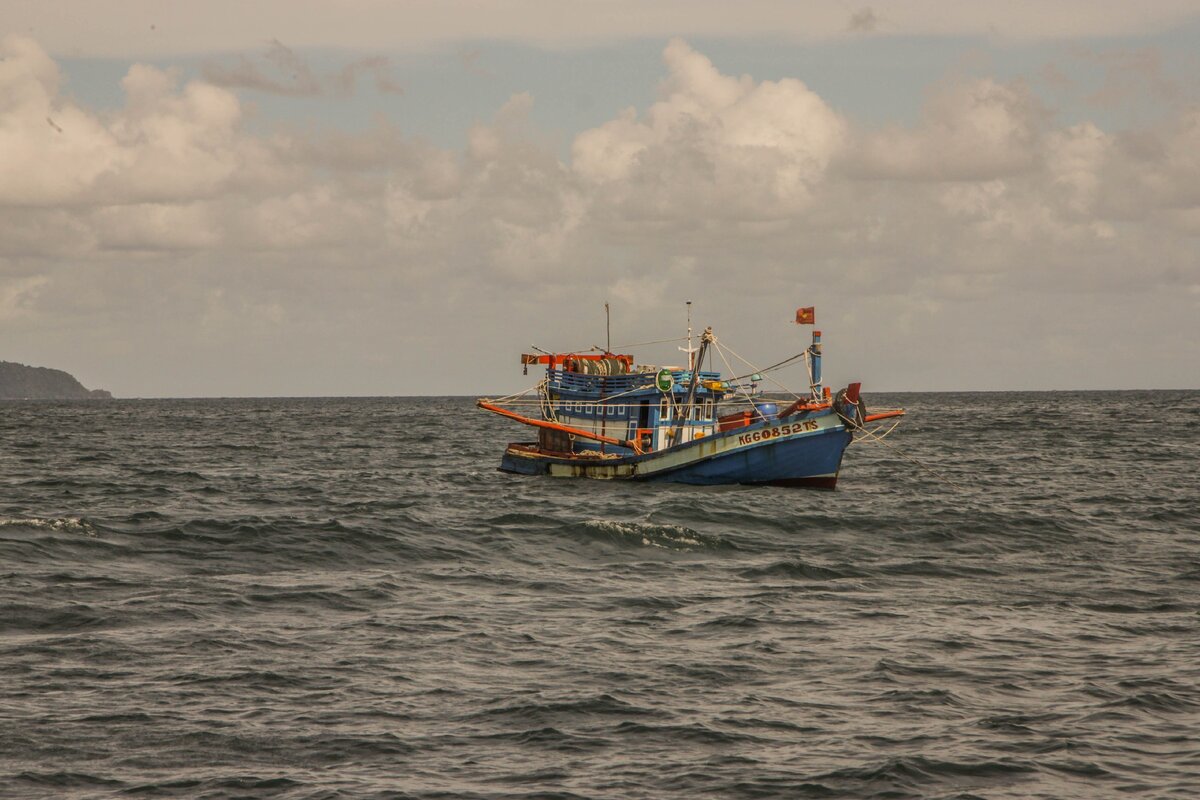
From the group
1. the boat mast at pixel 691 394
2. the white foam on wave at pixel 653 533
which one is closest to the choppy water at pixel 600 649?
the white foam on wave at pixel 653 533

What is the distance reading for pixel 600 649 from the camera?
21.6 metres

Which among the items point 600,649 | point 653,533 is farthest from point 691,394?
point 600,649

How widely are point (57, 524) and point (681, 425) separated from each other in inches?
938

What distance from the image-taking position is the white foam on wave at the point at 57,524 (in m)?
34.0

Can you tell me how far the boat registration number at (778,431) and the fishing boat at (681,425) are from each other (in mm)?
36

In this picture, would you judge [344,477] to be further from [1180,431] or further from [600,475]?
[1180,431]

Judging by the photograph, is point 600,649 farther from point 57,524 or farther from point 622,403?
point 622,403

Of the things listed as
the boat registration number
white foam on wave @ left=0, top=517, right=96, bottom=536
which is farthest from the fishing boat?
white foam on wave @ left=0, top=517, right=96, bottom=536

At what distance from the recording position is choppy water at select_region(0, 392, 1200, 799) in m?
15.7

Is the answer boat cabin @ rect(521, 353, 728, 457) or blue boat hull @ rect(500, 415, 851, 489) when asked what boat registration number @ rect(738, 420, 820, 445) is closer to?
blue boat hull @ rect(500, 415, 851, 489)

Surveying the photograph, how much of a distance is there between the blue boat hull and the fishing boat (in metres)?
0.04

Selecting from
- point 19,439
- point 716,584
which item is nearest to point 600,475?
point 716,584

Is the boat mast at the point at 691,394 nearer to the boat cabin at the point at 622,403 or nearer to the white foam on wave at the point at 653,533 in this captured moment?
the boat cabin at the point at 622,403

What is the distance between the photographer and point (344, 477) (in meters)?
58.2
